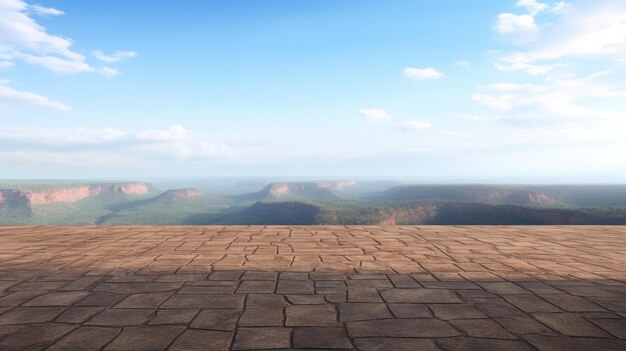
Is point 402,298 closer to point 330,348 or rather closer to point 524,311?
point 524,311

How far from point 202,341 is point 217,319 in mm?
350

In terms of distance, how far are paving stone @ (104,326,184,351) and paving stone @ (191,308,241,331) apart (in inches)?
5.4

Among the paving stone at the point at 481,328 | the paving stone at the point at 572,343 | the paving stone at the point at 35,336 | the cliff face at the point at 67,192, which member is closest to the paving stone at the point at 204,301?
the paving stone at the point at 35,336

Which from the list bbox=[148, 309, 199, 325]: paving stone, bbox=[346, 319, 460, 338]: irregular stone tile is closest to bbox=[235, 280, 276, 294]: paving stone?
bbox=[148, 309, 199, 325]: paving stone

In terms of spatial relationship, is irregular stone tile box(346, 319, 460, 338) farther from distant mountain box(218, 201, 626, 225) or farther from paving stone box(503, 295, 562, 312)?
distant mountain box(218, 201, 626, 225)

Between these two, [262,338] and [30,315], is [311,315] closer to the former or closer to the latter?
[262,338]

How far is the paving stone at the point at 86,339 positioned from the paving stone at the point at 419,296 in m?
2.04

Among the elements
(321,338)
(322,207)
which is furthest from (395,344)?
(322,207)

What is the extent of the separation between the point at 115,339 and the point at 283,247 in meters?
3.13

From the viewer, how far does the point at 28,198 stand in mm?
79875

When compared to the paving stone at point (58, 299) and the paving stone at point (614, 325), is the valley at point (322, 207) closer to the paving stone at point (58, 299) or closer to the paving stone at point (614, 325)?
the paving stone at point (614, 325)

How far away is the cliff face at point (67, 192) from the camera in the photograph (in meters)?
79.7

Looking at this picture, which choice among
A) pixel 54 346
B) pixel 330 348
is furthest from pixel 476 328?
pixel 54 346

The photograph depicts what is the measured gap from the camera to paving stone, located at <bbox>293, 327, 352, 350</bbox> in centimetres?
211
